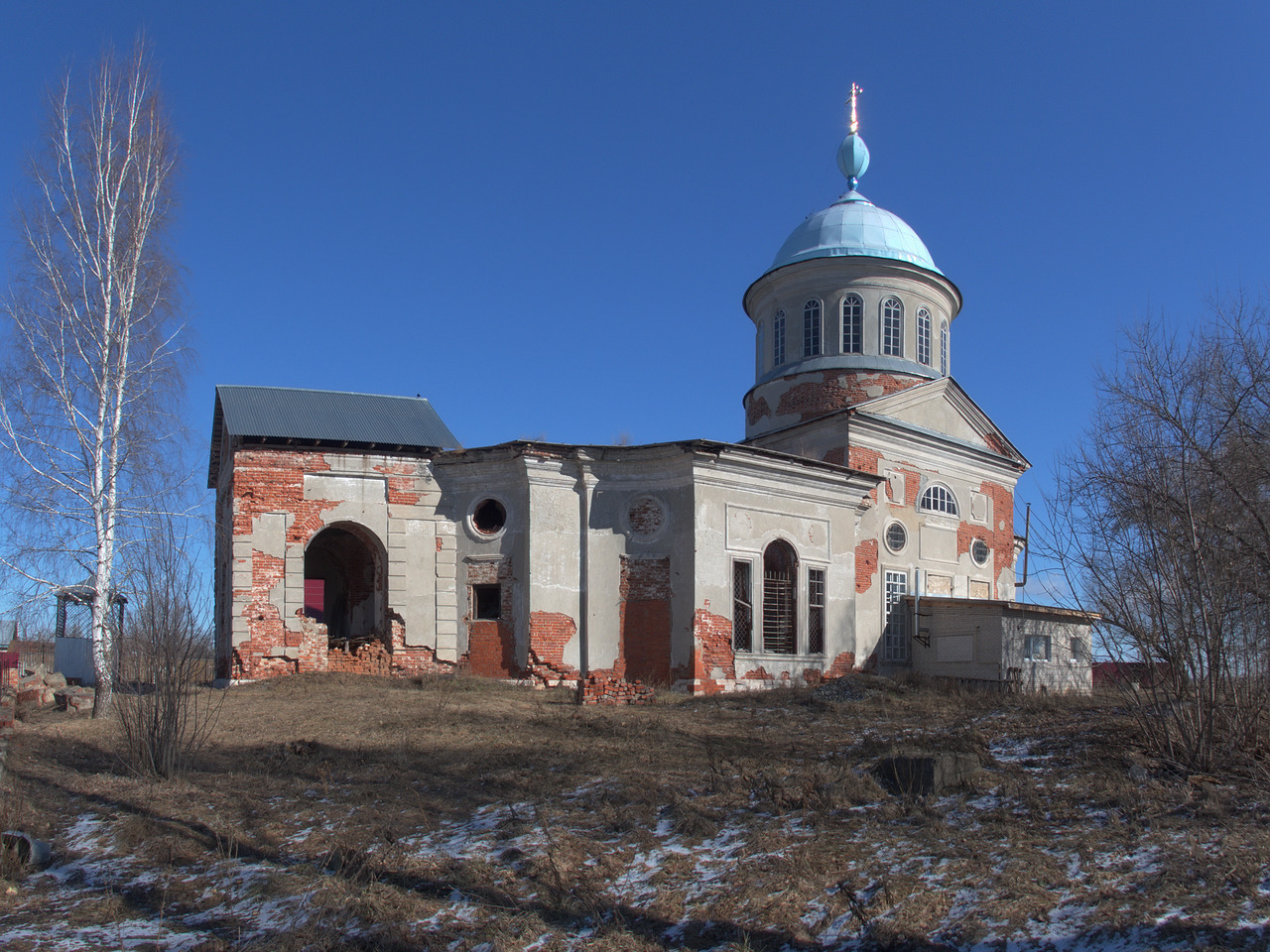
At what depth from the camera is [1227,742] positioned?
8.03m

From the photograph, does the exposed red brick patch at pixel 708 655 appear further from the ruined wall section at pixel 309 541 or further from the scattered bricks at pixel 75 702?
the scattered bricks at pixel 75 702

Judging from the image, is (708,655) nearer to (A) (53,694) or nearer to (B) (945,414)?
(B) (945,414)

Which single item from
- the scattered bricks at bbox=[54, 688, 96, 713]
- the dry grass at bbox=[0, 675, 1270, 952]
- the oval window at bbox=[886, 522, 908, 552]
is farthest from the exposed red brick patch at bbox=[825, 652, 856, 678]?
the scattered bricks at bbox=[54, 688, 96, 713]

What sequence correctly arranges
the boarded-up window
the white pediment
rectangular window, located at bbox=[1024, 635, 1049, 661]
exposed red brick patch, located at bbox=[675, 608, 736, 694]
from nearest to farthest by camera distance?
exposed red brick patch, located at bbox=[675, 608, 736, 694]
rectangular window, located at bbox=[1024, 635, 1049, 661]
the white pediment
the boarded-up window

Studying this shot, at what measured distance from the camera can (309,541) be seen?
1839 cm

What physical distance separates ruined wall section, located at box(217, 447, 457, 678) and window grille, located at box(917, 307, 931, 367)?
12.6 meters

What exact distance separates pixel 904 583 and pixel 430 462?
35.0 feet

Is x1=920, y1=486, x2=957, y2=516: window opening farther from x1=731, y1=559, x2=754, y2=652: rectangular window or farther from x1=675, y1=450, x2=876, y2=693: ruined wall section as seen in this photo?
x1=731, y1=559, x2=754, y2=652: rectangular window

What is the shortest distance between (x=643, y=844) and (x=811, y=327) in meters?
18.4

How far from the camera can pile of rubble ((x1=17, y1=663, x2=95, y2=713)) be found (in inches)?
634

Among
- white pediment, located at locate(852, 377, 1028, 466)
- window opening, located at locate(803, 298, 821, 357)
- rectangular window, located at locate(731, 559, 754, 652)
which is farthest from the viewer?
window opening, located at locate(803, 298, 821, 357)

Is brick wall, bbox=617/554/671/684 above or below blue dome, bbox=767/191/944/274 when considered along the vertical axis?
below

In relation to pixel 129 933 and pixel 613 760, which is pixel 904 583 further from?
pixel 129 933

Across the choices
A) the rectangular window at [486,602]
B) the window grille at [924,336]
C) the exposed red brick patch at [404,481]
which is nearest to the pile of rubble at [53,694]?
the exposed red brick patch at [404,481]
